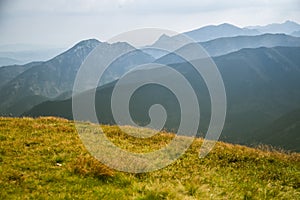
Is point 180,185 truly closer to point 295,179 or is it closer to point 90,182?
point 90,182

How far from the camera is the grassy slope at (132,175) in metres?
9.81

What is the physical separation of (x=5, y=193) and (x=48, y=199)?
1.25 metres

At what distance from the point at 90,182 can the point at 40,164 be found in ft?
8.17

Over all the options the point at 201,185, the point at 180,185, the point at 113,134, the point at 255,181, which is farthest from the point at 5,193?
the point at 113,134

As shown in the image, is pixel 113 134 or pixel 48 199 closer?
pixel 48 199

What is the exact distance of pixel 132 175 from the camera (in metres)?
11.6

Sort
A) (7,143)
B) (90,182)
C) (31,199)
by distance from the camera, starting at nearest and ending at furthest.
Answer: (31,199) → (90,182) → (7,143)

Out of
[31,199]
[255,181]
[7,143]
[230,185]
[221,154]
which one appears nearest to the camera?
[31,199]

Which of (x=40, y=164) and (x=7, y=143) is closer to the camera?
(x=40, y=164)

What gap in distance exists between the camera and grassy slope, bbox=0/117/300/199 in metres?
9.81

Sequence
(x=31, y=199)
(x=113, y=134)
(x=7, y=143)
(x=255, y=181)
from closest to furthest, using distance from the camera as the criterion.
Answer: (x=31, y=199)
(x=255, y=181)
(x=7, y=143)
(x=113, y=134)

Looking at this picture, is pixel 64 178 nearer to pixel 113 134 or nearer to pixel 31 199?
pixel 31 199

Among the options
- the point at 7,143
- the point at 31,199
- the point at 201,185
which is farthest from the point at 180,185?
the point at 7,143

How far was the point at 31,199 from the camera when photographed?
8969 mm
